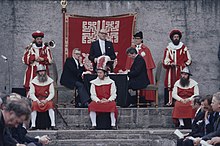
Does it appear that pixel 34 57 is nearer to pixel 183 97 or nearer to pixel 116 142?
pixel 183 97

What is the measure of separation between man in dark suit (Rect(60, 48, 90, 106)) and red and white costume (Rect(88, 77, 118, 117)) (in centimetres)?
90

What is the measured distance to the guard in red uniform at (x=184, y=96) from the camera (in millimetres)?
15359

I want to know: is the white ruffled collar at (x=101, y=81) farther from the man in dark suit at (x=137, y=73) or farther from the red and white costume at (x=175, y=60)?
the red and white costume at (x=175, y=60)

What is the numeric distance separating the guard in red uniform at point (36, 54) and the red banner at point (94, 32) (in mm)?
1287

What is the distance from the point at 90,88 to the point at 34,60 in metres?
2.05

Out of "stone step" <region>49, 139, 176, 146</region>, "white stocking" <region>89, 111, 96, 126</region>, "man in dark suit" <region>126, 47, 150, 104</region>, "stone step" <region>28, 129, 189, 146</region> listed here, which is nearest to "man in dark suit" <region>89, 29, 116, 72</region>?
"man in dark suit" <region>126, 47, 150, 104</region>

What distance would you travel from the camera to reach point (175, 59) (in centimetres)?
1736

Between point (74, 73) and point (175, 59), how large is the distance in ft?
7.96

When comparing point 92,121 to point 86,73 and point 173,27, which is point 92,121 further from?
point 173,27

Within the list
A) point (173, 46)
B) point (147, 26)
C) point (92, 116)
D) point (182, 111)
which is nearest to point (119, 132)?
point (92, 116)

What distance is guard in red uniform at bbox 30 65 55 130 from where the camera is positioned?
1512 centimetres

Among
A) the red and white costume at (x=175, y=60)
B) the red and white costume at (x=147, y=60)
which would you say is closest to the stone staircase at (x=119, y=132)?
the red and white costume at (x=175, y=60)

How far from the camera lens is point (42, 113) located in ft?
49.8

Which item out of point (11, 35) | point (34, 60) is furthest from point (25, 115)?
point (11, 35)
